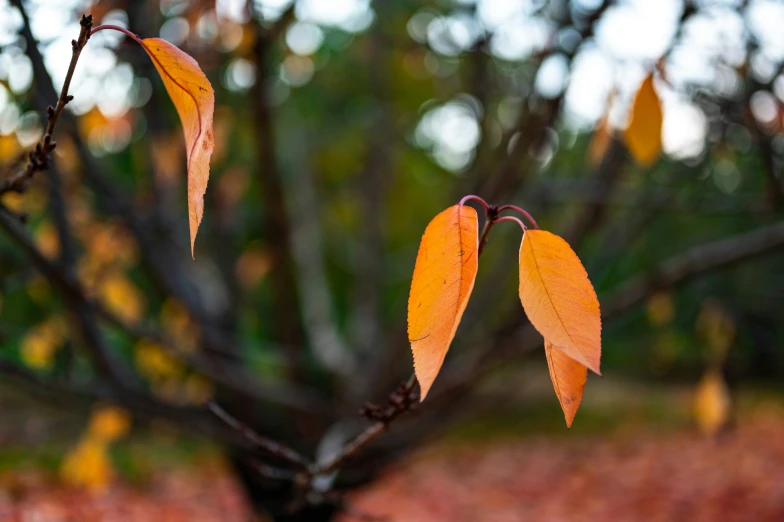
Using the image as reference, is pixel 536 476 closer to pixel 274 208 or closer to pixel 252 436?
pixel 274 208

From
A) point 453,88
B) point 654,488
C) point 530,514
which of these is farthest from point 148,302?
point 654,488

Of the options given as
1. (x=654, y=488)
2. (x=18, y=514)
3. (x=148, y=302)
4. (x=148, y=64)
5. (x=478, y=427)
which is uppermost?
(x=148, y=64)

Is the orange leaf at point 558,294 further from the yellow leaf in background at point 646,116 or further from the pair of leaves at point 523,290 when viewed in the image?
the yellow leaf in background at point 646,116

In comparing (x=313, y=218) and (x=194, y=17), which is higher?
(x=194, y=17)

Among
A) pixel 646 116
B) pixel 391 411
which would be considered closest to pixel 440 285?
pixel 391 411

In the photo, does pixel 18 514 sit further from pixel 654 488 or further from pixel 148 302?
pixel 654 488

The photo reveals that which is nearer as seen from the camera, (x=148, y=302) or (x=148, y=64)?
(x=148, y=64)

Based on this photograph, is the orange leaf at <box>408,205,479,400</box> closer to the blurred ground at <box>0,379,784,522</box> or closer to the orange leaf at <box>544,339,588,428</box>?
the orange leaf at <box>544,339,588,428</box>
